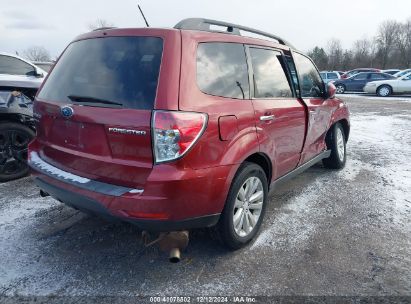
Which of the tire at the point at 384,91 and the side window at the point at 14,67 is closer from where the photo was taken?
the side window at the point at 14,67

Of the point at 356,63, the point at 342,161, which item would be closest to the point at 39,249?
the point at 342,161

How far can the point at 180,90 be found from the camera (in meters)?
2.28

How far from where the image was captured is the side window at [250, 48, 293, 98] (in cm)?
309

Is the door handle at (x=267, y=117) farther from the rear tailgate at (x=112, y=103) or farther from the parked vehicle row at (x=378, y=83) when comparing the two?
the parked vehicle row at (x=378, y=83)

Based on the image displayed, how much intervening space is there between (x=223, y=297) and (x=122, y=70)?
5.76ft

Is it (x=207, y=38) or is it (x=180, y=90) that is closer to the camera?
(x=180, y=90)

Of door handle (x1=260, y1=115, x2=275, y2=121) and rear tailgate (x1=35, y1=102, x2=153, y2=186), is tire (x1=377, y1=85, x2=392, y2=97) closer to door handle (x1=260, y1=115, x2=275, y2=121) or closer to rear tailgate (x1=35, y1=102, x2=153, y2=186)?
door handle (x1=260, y1=115, x2=275, y2=121)

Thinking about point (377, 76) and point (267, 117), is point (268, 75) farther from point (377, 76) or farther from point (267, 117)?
point (377, 76)

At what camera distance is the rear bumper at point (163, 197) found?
223 centimetres

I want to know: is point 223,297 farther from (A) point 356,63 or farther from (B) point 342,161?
(A) point 356,63

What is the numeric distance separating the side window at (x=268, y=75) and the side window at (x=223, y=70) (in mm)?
184

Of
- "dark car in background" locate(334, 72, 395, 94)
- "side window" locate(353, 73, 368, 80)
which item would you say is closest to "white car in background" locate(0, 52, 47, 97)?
"dark car in background" locate(334, 72, 395, 94)

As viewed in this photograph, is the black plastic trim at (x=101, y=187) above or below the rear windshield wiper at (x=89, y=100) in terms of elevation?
below

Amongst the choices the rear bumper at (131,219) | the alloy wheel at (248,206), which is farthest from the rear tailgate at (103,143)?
the alloy wheel at (248,206)
